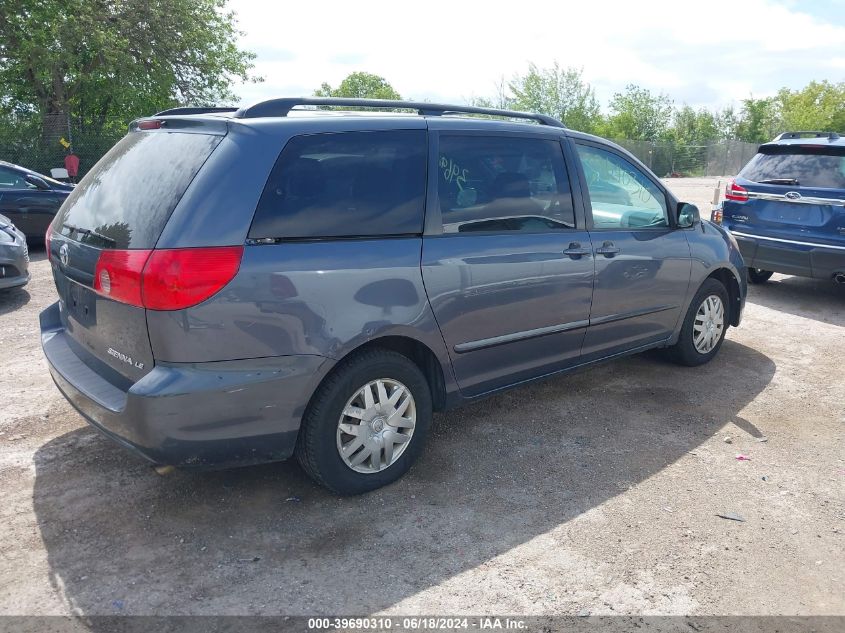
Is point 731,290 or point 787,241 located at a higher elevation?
point 787,241

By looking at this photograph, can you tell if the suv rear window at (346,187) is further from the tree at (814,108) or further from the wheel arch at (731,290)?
the tree at (814,108)

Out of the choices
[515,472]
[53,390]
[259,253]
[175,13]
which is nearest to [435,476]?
[515,472]

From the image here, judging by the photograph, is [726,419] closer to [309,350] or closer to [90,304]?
[309,350]

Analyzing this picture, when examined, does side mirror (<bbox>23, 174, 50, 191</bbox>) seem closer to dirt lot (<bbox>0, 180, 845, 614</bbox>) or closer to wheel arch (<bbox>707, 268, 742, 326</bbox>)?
dirt lot (<bbox>0, 180, 845, 614</bbox>)

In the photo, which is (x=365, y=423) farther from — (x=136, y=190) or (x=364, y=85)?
(x=364, y=85)

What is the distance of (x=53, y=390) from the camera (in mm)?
4941

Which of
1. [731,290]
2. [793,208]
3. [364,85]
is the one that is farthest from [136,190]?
[364,85]

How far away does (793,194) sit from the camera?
7.82 meters

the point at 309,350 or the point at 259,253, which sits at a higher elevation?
the point at 259,253

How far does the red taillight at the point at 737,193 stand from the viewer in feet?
27.3

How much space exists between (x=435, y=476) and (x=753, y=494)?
1656 mm

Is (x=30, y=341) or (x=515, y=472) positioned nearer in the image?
(x=515, y=472)

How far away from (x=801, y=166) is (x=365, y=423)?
6.52 m

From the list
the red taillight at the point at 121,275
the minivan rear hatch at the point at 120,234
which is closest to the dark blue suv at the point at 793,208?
the minivan rear hatch at the point at 120,234
